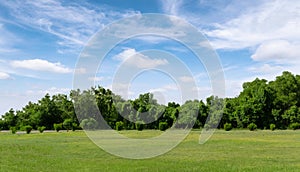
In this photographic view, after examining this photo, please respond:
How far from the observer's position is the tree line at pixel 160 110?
71625mm

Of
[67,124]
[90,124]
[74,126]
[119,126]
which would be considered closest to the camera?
[90,124]

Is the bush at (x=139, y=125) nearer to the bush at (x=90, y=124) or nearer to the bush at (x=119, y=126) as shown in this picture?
the bush at (x=119, y=126)

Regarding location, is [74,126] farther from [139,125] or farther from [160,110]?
[160,110]

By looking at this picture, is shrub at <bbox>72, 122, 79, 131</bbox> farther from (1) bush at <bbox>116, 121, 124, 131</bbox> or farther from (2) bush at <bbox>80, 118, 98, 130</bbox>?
(1) bush at <bbox>116, 121, 124, 131</bbox>

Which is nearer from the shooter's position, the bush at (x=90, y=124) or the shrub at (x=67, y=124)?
the bush at (x=90, y=124)

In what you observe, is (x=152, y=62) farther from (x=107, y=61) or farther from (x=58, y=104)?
(x=58, y=104)

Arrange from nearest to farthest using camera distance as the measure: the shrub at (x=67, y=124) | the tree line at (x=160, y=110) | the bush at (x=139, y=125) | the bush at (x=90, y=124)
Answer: the bush at (x=90, y=124)
the shrub at (x=67, y=124)
the bush at (x=139, y=125)
the tree line at (x=160, y=110)

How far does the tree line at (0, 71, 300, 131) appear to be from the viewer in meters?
71.6

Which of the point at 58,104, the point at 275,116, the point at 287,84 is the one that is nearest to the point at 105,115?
the point at 58,104

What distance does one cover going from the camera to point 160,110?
74.2m

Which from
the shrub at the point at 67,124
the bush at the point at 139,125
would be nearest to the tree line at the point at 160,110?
the bush at the point at 139,125

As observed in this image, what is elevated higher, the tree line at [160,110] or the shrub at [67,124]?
the tree line at [160,110]

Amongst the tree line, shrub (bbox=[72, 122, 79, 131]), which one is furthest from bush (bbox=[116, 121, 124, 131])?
shrub (bbox=[72, 122, 79, 131])

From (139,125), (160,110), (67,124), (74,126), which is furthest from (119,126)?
(160,110)
